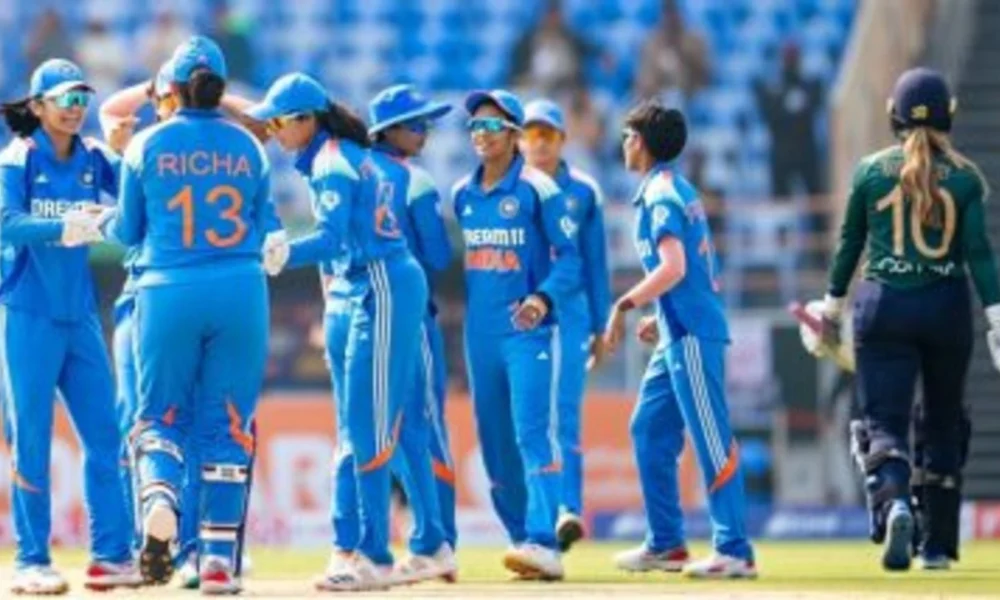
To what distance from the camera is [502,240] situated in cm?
1547

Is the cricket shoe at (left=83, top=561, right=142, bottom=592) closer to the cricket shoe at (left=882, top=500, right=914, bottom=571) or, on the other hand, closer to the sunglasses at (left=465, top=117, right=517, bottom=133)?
the sunglasses at (left=465, top=117, right=517, bottom=133)

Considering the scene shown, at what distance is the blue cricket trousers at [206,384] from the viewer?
13.1m

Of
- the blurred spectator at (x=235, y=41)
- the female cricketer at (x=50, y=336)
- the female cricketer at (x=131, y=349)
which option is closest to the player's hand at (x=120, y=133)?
the female cricketer at (x=131, y=349)

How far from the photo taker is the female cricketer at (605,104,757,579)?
1523cm

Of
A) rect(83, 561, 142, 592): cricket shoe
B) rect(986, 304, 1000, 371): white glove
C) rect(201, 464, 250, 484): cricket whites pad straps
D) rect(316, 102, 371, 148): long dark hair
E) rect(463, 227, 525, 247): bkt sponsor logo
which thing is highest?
rect(316, 102, 371, 148): long dark hair

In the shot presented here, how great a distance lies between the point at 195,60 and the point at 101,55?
18786mm

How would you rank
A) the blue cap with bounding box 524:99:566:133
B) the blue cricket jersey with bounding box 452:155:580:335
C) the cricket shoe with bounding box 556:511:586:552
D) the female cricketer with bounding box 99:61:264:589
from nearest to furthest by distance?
the female cricketer with bounding box 99:61:264:589 < the blue cricket jersey with bounding box 452:155:580:335 < the cricket shoe with bounding box 556:511:586:552 < the blue cap with bounding box 524:99:566:133

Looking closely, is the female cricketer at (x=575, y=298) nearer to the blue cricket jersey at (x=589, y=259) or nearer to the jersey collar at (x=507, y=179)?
the blue cricket jersey at (x=589, y=259)

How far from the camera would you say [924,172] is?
48.9 feet

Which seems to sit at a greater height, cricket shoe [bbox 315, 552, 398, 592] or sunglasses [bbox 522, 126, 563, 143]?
sunglasses [bbox 522, 126, 563, 143]

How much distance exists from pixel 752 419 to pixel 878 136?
2.64m

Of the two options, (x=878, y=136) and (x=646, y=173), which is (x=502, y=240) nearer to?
(x=646, y=173)

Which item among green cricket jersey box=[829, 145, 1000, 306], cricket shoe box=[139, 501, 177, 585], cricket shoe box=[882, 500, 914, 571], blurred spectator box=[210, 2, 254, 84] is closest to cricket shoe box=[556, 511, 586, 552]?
cricket shoe box=[882, 500, 914, 571]

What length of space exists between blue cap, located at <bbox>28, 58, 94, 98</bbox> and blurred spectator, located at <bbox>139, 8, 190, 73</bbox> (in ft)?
57.4
